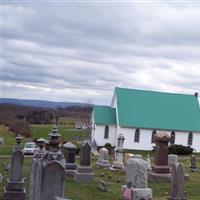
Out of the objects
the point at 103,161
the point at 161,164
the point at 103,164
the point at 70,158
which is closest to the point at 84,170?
the point at 70,158

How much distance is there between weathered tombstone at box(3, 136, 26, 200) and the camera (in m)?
16.2

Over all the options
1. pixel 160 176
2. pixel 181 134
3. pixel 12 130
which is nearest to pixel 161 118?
pixel 181 134

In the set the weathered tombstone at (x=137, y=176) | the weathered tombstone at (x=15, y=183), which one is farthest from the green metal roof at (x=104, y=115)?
the weathered tombstone at (x=137, y=176)

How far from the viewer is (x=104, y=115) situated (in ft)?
165

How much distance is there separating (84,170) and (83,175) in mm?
321

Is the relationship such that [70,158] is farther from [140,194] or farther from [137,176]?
[140,194]

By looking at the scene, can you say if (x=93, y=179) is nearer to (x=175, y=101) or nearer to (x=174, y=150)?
(x=174, y=150)

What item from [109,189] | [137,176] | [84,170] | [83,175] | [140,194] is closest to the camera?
A: [140,194]

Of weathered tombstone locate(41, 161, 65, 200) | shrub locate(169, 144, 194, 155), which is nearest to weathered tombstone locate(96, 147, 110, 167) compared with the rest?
shrub locate(169, 144, 194, 155)

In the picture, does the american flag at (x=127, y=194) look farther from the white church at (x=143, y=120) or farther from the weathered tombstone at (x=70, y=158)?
the white church at (x=143, y=120)

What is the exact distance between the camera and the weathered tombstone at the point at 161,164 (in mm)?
23188

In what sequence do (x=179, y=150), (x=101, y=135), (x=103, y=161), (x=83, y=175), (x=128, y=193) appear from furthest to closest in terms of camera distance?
(x=101, y=135) → (x=179, y=150) → (x=103, y=161) → (x=83, y=175) → (x=128, y=193)

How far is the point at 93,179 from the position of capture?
2216cm

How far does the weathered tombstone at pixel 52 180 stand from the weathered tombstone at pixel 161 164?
13.5 m
